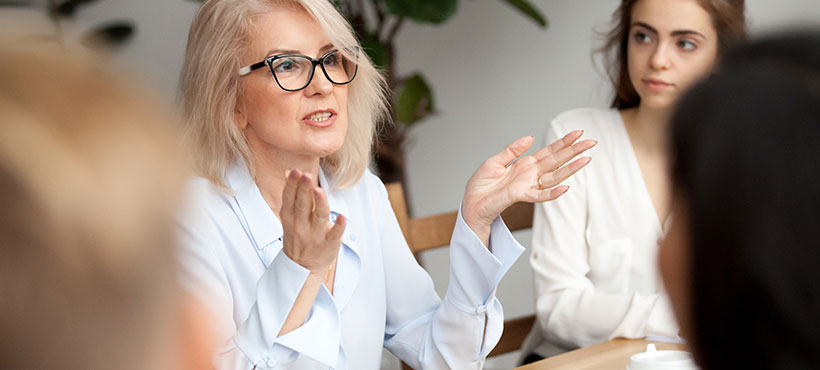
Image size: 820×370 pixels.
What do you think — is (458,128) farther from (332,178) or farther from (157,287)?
(157,287)

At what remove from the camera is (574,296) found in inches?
69.9

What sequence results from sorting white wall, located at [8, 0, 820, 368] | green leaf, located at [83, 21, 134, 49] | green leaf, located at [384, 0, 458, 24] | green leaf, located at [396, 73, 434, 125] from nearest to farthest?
green leaf, located at [384, 0, 458, 24] → green leaf, located at [396, 73, 434, 125] → green leaf, located at [83, 21, 134, 49] → white wall, located at [8, 0, 820, 368]

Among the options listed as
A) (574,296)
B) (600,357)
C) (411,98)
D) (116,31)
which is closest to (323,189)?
(600,357)

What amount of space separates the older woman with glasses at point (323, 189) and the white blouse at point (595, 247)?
31cm

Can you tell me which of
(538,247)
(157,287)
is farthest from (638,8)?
(157,287)

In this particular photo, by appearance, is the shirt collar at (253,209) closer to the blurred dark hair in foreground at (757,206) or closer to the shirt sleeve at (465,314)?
the shirt sleeve at (465,314)

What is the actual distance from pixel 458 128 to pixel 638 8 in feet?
5.13

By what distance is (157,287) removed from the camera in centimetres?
41

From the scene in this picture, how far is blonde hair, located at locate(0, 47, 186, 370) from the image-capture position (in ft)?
1.21

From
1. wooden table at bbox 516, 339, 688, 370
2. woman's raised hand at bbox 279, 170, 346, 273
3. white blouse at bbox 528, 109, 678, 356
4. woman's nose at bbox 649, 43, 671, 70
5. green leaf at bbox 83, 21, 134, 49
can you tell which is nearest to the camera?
woman's raised hand at bbox 279, 170, 346, 273

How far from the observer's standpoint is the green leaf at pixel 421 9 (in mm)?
2471

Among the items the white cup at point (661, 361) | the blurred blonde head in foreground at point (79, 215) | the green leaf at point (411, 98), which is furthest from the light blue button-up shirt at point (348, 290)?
the green leaf at point (411, 98)

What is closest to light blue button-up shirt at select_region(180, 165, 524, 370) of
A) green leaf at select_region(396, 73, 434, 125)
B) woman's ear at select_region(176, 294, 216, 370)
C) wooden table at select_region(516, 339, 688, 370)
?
wooden table at select_region(516, 339, 688, 370)

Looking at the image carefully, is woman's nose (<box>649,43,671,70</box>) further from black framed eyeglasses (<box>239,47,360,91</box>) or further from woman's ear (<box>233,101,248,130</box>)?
woman's ear (<box>233,101,248,130</box>)
